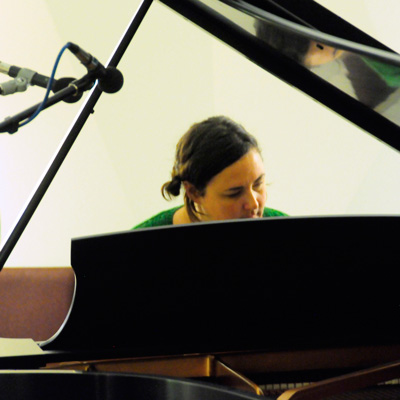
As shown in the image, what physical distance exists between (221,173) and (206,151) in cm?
11

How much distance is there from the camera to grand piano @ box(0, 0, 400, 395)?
99 cm

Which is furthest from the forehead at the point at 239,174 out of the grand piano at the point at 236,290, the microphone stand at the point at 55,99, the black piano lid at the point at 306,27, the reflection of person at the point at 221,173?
the microphone stand at the point at 55,99

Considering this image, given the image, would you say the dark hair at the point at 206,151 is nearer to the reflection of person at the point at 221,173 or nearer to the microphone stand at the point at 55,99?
the reflection of person at the point at 221,173

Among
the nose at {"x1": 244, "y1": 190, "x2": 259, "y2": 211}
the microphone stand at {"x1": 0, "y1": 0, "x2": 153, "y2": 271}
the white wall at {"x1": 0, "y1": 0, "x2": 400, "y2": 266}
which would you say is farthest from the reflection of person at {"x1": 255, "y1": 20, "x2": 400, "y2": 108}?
the white wall at {"x1": 0, "y1": 0, "x2": 400, "y2": 266}

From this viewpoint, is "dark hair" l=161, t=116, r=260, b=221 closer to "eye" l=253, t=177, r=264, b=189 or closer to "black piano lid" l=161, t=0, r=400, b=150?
"eye" l=253, t=177, r=264, b=189

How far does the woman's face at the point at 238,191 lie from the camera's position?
5.78 feet

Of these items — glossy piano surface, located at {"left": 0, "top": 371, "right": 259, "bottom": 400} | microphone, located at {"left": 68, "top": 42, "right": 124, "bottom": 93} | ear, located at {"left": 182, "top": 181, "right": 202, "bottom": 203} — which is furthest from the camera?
ear, located at {"left": 182, "top": 181, "right": 202, "bottom": 203}

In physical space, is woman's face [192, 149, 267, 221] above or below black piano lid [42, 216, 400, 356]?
above

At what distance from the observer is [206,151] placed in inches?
73.4

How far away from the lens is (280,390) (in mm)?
1188

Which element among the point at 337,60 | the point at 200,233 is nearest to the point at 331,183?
the point at 337,60

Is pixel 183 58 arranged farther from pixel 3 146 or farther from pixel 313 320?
pixel 313 320

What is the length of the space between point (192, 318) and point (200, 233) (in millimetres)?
152

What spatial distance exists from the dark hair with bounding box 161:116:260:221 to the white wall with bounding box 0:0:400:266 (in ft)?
2.35
